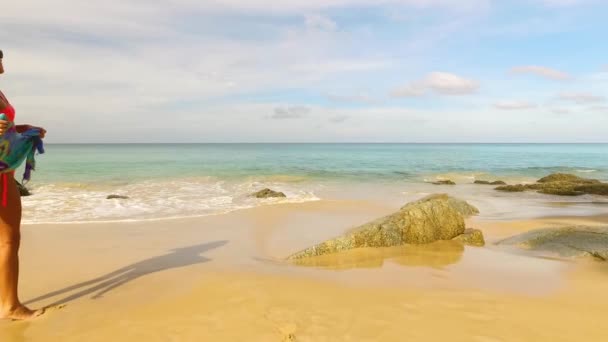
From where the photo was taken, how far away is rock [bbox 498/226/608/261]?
290 inches

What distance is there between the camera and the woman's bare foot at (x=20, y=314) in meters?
4.32

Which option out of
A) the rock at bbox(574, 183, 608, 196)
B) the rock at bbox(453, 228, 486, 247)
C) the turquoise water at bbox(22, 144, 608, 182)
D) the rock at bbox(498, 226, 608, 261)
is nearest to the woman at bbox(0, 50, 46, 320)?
the rock at bbox(453, 228, 486, 247)

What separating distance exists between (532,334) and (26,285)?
669 centimetres

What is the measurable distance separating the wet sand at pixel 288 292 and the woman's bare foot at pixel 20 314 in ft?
0.34

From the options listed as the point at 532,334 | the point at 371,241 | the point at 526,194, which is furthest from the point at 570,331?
the point at 526,194

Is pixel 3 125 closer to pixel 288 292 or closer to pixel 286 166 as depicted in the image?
pixel 288 292

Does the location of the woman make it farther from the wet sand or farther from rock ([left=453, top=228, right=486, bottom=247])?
rock ([left=453, top=228, right=486, bottom=247])

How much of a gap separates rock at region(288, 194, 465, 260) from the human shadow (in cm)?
253

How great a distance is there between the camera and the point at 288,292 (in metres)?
5.18

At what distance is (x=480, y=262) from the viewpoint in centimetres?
700

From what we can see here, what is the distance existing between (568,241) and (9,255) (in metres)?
9.55

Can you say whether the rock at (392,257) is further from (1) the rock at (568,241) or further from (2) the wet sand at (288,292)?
(1) the rock at (568,241)

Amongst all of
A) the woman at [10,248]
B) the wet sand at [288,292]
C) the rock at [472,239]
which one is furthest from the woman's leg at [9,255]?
the rock at [472,239]

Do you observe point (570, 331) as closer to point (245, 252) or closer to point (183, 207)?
point (245, 252)
